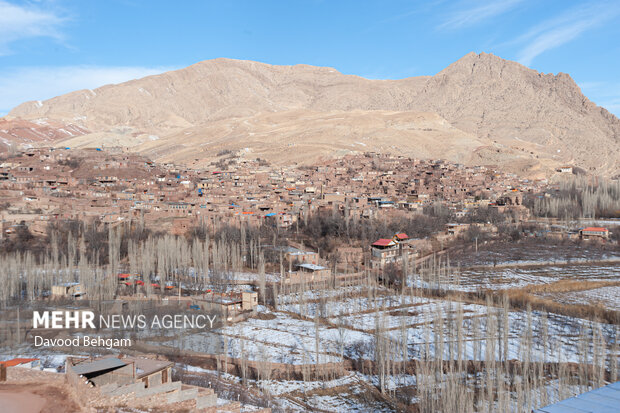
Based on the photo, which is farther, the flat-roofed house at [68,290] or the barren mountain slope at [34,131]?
the barren mountain slope at [34,131]

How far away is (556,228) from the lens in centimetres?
3741

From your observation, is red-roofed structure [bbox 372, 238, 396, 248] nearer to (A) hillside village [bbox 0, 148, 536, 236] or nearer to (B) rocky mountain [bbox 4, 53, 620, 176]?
(A) hillside village [bbox 0, 148, 536, 236]

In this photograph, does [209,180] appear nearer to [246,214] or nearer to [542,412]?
[246,214]

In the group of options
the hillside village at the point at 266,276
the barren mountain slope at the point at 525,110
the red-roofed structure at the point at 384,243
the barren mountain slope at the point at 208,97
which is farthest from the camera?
the barren mountain slope at the point at 208,97

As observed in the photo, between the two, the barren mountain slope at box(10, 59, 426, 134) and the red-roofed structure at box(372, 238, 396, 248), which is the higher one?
the barren mountain slope at box(10, 59, 426, 134)

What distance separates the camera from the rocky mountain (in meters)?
87.6

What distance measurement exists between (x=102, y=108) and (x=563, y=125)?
11449cm

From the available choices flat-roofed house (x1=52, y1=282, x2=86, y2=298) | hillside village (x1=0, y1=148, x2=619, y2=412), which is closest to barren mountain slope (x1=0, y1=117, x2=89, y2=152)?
hillside village (x1=0, y1=148, x2=619, y2=412)

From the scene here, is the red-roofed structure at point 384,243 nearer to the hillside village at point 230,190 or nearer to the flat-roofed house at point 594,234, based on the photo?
the hillside village at point 230,190

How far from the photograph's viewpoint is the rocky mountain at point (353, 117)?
3447 inches

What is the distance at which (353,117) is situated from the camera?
350 ft

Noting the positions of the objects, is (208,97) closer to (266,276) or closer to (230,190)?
(230,190)

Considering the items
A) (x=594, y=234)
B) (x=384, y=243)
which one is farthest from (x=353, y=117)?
(x=384, y=243)

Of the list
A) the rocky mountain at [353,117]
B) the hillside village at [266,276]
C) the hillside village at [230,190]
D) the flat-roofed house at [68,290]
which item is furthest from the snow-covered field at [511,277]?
the rocky mountain at [353,117]
